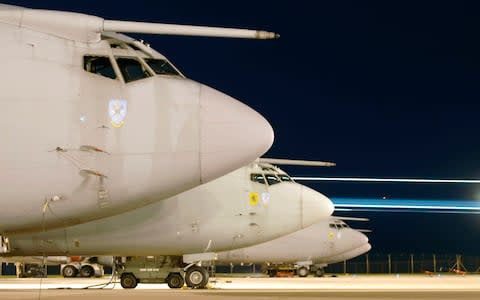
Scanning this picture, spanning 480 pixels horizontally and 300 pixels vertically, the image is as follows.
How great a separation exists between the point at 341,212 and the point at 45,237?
7033 cm

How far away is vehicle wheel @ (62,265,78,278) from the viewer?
4884cm

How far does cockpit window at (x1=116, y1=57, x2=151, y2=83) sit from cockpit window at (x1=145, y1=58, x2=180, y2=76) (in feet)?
0.77

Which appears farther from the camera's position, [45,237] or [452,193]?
[452,193]

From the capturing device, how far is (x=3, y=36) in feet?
47.5

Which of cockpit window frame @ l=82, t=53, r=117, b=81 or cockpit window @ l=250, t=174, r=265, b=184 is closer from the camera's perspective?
cockpit window frame @ l=82, t=53, r=117, b=81

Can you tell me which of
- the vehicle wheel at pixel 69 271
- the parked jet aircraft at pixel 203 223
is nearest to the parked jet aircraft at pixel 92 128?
the parked jet aircraft at pixel 203 223

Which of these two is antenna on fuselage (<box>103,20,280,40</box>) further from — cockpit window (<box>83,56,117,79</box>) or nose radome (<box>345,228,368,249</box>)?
nose radome (<box>345,228,368,249</box>)

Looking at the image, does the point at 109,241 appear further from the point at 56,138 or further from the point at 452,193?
the point at 452,193

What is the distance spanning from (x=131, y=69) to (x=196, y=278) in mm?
13903

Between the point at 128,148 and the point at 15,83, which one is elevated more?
the point at 15,83

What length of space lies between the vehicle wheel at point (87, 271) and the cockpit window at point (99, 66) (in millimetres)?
35257

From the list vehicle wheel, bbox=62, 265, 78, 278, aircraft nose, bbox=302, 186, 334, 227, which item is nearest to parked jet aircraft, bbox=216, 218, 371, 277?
aircraft nose, bbox=302, 186, 334, 227

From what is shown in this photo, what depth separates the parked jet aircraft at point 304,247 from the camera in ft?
134

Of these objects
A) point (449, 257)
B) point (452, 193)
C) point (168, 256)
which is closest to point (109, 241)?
point (168, 256)
